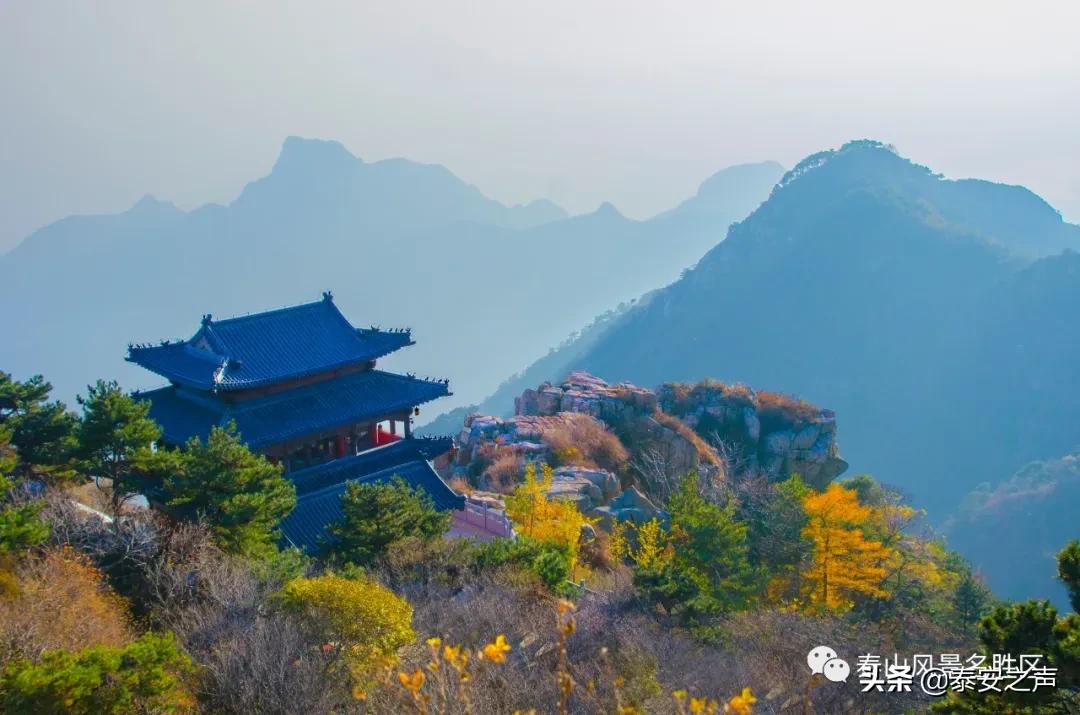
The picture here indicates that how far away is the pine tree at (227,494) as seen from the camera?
495 inches

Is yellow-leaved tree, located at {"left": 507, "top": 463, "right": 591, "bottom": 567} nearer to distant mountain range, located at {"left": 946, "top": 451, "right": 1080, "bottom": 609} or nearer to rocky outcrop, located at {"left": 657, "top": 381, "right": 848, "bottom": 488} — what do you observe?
rocky outcrop, located at {"left": 657, "top": 381, "right": 848, "bottom": 488}

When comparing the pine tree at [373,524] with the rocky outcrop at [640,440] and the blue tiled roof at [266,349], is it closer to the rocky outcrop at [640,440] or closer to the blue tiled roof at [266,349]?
the blue tiled roof at [266,349]

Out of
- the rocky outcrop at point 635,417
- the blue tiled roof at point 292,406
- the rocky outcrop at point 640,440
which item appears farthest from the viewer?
the rocky outcrop at point 635,417

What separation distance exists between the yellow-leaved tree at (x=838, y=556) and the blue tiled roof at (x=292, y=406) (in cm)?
936

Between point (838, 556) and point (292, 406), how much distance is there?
12.9 meters

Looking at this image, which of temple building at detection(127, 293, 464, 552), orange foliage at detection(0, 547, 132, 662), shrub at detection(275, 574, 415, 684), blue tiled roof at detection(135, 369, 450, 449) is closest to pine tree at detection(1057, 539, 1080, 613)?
shrub at detection(275, 574, 415, 684)

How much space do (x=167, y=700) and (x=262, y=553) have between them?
5.00m

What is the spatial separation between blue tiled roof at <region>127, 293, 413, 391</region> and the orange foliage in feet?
17.2

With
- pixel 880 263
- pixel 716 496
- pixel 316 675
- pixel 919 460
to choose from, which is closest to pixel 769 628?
pixel 316 675

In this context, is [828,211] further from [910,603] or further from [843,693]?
[843,693]

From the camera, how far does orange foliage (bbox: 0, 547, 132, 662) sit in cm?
811

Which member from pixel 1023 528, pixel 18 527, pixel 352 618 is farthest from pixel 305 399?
pixel 1023 528

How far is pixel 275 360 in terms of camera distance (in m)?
16.9

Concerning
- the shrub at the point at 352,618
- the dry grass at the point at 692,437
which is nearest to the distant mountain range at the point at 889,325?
the dry grass at the point at 692,437
